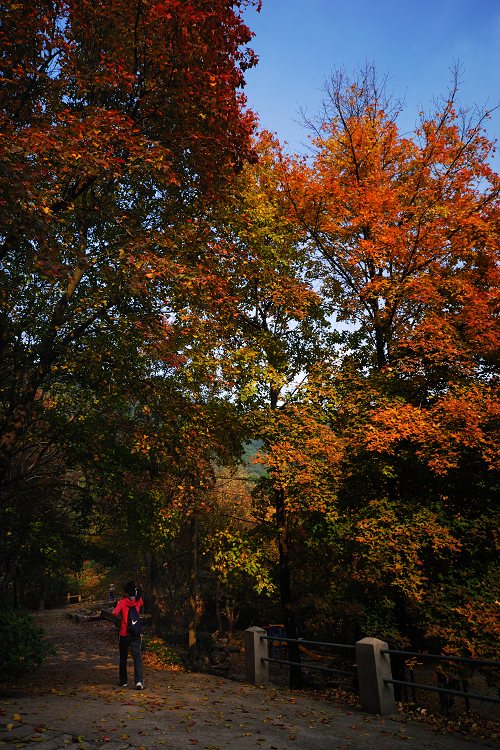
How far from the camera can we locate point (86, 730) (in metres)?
6.11

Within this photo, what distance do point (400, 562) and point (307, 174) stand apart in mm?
11066

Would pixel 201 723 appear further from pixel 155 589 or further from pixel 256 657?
pixel 155 589

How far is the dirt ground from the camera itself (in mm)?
5939

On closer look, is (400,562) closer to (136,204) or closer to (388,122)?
(136,204)

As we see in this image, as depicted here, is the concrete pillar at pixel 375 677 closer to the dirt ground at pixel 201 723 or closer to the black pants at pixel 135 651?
the dirt ground at pixel 201 723

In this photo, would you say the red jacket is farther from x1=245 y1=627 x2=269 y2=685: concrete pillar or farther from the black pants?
x1=245 y1=627 x2=269 y2=685: concrete pillar

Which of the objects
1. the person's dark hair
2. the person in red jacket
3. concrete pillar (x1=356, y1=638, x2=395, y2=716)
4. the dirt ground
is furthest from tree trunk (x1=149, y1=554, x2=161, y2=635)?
concrete pillar (x1=356, y1=638, x2=395, y2=716)

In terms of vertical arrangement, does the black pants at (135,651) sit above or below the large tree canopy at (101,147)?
below

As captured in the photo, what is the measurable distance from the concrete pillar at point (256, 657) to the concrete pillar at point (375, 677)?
3.15 meters

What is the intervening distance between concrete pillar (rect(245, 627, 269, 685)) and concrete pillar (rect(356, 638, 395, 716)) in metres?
3.15

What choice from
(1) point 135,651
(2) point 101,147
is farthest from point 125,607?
(2) point 101,147

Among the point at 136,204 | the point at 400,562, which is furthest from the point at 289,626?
the point at 136,204

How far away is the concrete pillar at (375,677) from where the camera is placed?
26.8ft

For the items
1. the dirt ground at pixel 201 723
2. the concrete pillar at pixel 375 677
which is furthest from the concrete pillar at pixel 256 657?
the concrete pillar at pixel 375 677
